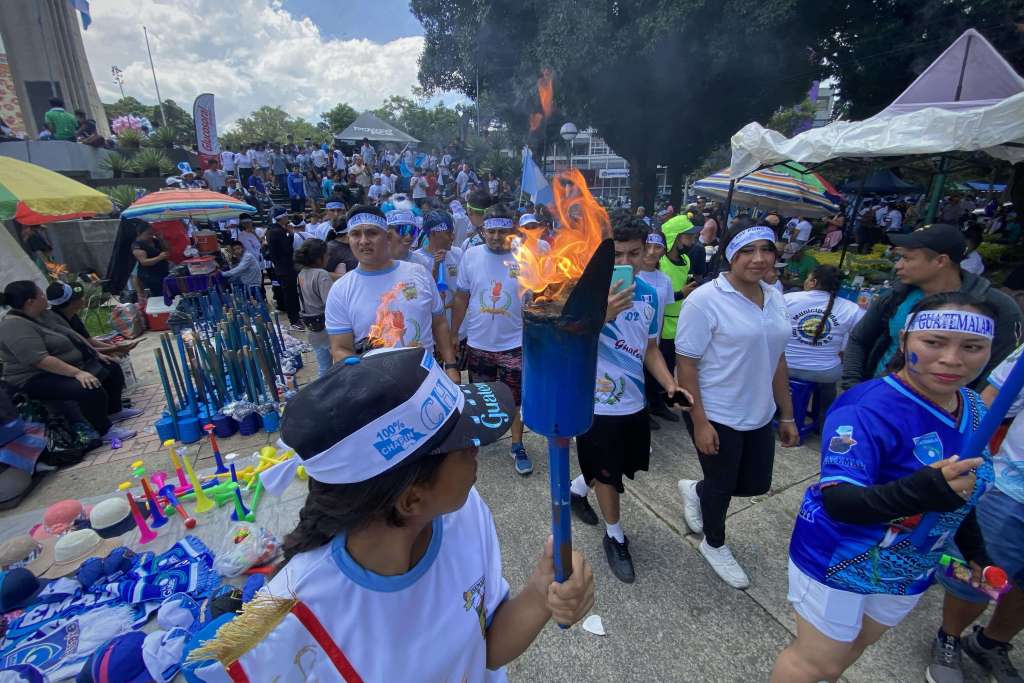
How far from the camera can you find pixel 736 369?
9.28 feet

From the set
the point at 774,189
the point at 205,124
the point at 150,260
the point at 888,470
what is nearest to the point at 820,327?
the point at 888,470

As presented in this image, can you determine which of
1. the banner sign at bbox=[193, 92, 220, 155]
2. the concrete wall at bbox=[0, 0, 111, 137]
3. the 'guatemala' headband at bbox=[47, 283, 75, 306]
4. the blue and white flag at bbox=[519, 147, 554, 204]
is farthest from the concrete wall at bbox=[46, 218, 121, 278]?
the concrete wall at bbox=[0, 0, 111, 137]

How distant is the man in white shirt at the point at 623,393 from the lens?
3092mm

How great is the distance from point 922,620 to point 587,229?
132 inches

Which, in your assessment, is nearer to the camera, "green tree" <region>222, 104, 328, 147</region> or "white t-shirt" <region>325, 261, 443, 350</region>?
"white t-shirt" <region>325, 261, 443, 350</region>

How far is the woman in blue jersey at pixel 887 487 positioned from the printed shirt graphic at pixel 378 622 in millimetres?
1569

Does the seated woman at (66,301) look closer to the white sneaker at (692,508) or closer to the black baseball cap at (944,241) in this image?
the white sneaker at (692,508)

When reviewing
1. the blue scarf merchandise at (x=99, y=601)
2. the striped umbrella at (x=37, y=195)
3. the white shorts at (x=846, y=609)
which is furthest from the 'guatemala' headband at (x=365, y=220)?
the striped umbrella at (x=37, y=195)

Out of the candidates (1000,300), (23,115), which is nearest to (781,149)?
Answer: (1000,300)

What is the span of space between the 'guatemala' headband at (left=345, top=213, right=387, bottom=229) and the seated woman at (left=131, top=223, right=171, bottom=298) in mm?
9246

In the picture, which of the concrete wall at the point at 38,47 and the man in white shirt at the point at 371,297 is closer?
the man in white shirt at the point at 371,297

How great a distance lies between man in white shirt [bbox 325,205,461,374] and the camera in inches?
145

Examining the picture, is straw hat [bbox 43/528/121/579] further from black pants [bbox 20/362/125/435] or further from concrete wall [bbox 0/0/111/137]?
concrete wall [bbox 0/0/111/137]

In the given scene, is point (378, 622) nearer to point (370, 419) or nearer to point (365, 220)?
point (370, 419)
